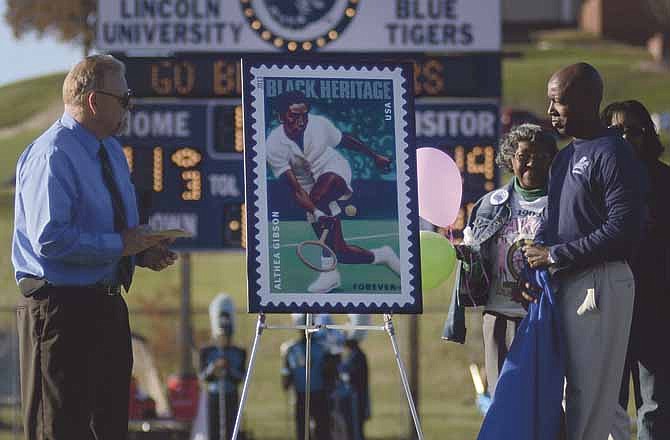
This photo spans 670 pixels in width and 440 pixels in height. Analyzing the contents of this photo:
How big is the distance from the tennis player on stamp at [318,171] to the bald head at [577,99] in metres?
0.93

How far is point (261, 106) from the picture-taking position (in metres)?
6.65

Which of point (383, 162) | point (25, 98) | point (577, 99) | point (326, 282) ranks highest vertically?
point (577, 99)

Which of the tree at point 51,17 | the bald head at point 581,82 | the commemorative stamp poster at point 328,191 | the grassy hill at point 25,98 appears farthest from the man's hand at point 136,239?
the tree at point 51,17

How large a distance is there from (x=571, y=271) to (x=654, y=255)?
0.94 meters

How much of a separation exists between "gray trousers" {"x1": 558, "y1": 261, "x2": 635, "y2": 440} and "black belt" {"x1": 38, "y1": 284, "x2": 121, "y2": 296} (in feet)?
5.85

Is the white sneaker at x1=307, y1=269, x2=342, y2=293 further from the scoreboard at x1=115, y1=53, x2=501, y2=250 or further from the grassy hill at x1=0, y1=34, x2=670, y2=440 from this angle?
the grassy hill at x1=0, y1=34, x2=670, y2=440

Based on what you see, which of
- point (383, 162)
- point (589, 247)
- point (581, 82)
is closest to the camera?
point (589, 247)

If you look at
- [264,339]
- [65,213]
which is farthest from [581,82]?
[264,339]

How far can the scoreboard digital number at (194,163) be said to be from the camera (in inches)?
465

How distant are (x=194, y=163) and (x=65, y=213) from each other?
6.17 metres

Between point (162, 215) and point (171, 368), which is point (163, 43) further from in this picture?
point (171, 368)

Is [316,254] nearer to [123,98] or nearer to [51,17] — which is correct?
[123,98]

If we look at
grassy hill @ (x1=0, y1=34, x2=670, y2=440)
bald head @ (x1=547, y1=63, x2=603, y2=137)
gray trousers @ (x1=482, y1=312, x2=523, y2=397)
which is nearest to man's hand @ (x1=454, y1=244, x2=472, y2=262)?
gray trousers @ (x1=482, y1=312, x2=523, y2=397)

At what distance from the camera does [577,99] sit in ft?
20.0
